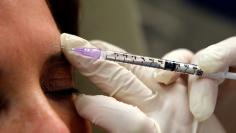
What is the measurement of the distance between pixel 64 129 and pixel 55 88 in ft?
0.42

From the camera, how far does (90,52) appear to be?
3.89 feet

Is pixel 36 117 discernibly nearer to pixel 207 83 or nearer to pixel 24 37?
pixel 24 37

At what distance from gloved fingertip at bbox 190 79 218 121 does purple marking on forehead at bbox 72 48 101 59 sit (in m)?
0.27

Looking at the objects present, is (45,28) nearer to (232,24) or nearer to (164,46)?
(164,46)

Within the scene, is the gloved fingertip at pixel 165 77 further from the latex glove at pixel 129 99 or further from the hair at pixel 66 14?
the hair at pixel 66 14

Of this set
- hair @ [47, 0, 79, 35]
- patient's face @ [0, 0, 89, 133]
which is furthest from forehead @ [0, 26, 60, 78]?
hair @ [47, 0, 79, 35]

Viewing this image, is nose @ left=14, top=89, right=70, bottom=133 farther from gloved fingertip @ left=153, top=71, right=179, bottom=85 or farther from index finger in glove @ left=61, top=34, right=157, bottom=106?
gloved fingertip @ left=153, top=71, right=179, bottom=85

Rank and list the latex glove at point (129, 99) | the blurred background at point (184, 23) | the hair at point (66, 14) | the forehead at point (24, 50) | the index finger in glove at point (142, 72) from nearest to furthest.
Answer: the forehead at point (24, 50) < the latex glove at point (129, 99) < the index finger in glove at point (142, 72) < the hair at point (66, 14) < the blurred background at point (184, 23)

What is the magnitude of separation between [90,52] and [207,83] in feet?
1.00

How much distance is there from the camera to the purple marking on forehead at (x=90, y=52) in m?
1.18

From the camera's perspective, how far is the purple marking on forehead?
1178 mm

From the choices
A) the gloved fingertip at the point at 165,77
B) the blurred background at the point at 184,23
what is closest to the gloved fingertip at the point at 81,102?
the gloved fingertip at the point at 165,77

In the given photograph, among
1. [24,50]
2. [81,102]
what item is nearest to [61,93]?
[81,102]

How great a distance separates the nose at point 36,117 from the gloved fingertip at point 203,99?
34 cm
